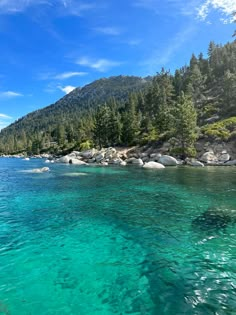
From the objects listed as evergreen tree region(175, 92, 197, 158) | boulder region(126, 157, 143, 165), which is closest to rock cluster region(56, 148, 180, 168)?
boulder region(126, 157, 143, 165)

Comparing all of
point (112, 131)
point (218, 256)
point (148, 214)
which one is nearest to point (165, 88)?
point (112, 131)

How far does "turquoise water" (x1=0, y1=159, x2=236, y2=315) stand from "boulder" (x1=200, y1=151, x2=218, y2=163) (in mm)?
34971

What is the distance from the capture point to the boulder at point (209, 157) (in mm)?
53125

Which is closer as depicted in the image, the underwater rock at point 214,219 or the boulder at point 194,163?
the underwater rock at point 214,219

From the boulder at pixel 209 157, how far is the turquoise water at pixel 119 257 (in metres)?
35.0

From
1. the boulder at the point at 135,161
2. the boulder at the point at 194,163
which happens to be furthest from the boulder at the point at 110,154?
the boulder at the point at 194,163

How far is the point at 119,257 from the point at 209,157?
47966mm

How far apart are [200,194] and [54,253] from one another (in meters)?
15.4

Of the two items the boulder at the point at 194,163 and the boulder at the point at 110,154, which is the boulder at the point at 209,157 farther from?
the boulder at the point at 110,154

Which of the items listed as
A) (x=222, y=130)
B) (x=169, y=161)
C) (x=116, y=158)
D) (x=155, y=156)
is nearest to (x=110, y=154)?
(x=116, y=158)

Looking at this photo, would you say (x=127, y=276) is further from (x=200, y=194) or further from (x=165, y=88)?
(x=165, y=88)

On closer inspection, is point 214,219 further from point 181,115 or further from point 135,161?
point 135,161

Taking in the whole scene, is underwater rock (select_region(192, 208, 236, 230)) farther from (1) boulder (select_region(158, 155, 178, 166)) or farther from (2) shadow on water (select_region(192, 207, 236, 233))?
(1) boulder (select_region(158, 155, 178, 166))

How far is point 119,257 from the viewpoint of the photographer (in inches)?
397
